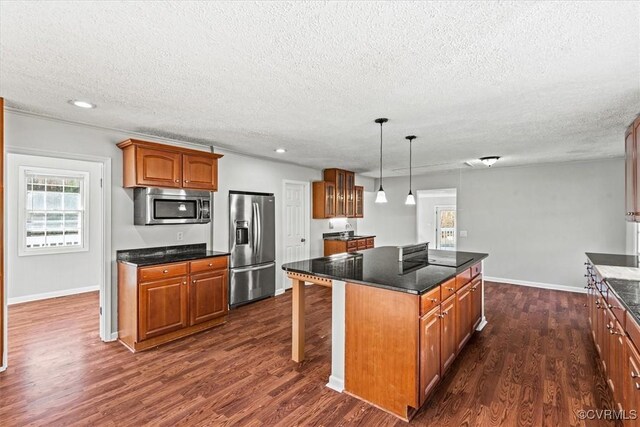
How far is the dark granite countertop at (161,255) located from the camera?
3505mm

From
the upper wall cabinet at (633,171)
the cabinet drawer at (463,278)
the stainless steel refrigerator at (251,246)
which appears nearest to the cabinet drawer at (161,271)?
the stainless steel refrigerator at (251,246)

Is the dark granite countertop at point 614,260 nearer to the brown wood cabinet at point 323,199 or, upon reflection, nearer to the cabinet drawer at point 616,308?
the cabinet drawer at point 616,308

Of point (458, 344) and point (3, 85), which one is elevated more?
point (3, 85)

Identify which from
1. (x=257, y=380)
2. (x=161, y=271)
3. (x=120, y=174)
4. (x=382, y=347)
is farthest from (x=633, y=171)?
(x=120, y=174)

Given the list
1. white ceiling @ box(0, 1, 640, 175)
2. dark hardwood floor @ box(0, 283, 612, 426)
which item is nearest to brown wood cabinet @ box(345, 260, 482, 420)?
dark hardwood floor @ box(0, 283, 612, 426)

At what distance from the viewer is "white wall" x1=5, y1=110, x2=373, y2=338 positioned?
119 inches

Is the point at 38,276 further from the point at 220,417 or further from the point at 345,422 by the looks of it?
the point at 345,422

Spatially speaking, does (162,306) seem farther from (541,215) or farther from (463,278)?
(541,215)

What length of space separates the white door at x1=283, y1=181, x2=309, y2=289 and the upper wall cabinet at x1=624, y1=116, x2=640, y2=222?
445 centimetres

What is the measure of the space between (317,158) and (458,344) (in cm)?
344

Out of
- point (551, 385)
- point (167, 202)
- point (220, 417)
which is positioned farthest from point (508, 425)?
point (167, 202)

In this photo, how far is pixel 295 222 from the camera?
5.86 meters

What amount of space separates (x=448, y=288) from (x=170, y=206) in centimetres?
319

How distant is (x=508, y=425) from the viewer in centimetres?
211
